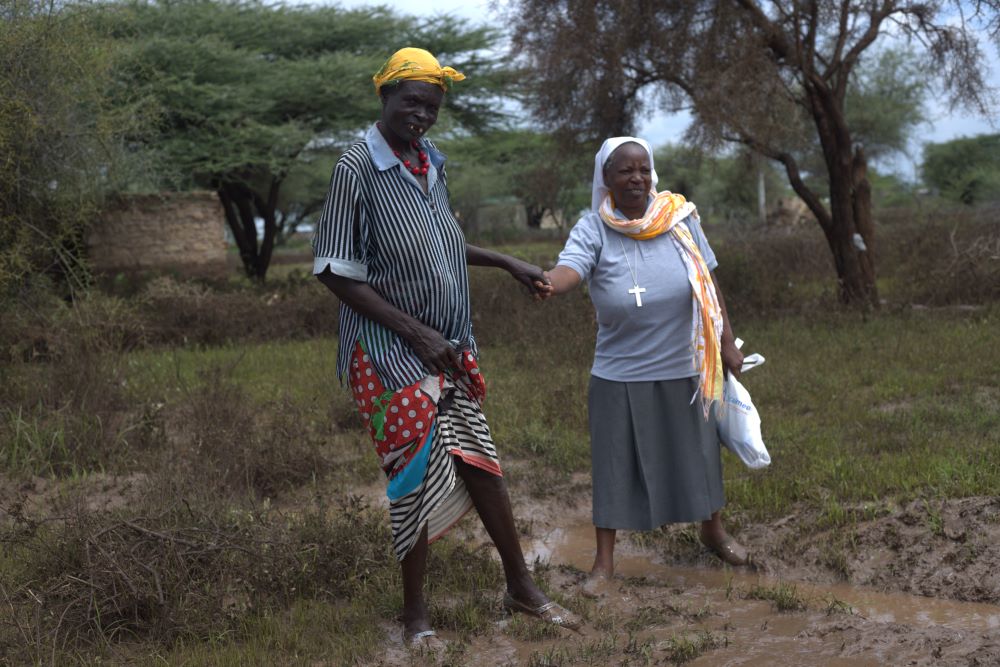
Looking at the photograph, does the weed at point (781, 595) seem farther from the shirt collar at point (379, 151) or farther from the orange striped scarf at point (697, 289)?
the shirt collar at point (379, 151)

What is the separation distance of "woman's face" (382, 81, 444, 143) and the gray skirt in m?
1.55

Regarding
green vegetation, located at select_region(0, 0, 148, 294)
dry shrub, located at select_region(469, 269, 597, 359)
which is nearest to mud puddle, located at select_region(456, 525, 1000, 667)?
dry shrub, located at select_region(469, 269, 597, 359)

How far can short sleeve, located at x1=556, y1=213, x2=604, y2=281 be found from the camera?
15.2 feet

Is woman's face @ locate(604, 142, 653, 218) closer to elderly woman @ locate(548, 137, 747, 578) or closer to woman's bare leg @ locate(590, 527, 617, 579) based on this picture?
elderly woman @ locate(548, 137, 747, 578)

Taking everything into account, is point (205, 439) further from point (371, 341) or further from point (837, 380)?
point (837, 380)

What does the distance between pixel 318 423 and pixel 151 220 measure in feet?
37.2

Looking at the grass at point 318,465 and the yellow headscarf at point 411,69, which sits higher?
the yellow headscarf at point 411,69

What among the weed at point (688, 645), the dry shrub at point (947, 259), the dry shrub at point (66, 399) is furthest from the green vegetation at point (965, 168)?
the weed at point (688, 645)

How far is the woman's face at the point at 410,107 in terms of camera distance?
3863 mm

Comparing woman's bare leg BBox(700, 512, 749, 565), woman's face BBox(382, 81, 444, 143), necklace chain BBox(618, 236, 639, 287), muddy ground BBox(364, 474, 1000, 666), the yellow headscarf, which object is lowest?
muddy ground BBox(364, 474, 1000, 666)

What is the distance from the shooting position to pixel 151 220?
1786 cm

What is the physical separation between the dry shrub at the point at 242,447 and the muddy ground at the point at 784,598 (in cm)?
102

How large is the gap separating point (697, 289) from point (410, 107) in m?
1.55

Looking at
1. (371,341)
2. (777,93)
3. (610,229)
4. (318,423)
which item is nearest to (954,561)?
(610,229)
